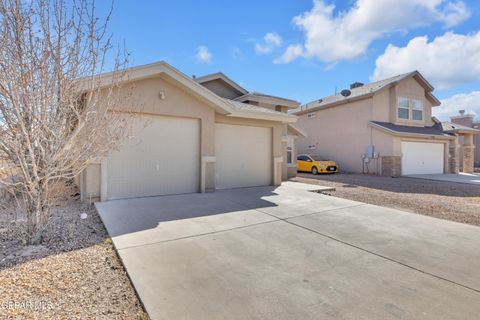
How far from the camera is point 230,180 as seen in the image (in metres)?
10.0

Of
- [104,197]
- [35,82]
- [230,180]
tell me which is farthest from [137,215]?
[230,180]

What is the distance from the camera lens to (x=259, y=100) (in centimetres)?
1376

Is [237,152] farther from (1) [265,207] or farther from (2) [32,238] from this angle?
(2) [32,238]

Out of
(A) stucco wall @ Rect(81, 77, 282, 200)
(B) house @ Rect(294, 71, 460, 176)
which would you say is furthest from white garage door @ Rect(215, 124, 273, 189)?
(B) house @ Rect(294, 71, 460, 176)

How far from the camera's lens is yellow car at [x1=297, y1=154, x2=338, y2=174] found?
17891mm

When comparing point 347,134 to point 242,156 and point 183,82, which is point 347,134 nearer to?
point 242,156

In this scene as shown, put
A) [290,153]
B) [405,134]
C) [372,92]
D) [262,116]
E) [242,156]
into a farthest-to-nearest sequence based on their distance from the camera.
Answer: [372,92] < [405,134] < [290,153] < [242,156] < [262,116]

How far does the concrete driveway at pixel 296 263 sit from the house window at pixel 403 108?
15.3 m

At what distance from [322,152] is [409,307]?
19427 millimetres

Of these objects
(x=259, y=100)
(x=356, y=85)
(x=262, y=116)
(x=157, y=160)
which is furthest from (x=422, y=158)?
(x=157, y=160)

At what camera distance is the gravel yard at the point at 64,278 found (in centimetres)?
250

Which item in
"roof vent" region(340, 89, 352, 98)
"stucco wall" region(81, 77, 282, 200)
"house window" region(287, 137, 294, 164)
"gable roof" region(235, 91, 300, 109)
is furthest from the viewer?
"roof vent" region(340, 89, 352, 98)

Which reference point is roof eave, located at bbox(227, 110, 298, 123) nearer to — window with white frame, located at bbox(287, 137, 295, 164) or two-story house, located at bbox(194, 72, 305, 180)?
two-story house, located at bbox(194, 72, 305, 180)

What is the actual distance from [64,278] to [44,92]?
280 cm
